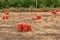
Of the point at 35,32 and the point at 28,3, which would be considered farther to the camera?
the point at 28,3

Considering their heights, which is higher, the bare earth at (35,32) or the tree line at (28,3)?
the bare earth at (35,32)

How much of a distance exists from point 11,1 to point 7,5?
0.73 meters

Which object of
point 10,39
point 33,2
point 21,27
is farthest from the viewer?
point 33,2

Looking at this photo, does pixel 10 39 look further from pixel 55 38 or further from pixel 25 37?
pixel 55 38

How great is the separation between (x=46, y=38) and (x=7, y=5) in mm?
26204

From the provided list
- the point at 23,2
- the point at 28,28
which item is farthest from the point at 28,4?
the point at 28,28

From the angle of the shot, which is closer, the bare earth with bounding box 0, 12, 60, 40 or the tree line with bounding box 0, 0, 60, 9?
the bare earth with bounding box 0, 12, 60, 40

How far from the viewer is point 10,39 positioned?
355 inches

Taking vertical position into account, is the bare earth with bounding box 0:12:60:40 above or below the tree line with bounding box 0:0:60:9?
above

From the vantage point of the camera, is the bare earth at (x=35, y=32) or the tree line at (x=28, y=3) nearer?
the bare earth at (x=35, y=32)

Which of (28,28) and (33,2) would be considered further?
(33,2)

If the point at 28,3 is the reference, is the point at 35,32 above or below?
above

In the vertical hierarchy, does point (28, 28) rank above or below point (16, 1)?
above

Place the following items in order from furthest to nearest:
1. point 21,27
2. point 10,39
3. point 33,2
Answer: point 33,2 → point 21,27 → point 10,39
